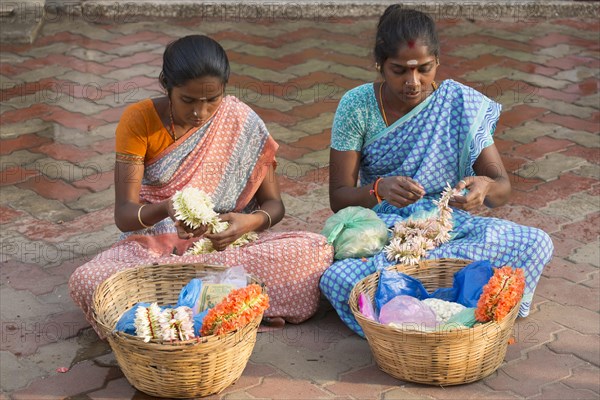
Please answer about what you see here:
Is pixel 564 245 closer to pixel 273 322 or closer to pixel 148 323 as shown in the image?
pixel 273 322

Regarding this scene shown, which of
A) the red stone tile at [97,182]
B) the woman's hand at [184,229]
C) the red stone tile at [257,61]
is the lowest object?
the red stone tile at [97,182]

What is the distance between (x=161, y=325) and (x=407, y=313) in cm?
96

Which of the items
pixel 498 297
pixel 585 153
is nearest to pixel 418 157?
pixel 498 297

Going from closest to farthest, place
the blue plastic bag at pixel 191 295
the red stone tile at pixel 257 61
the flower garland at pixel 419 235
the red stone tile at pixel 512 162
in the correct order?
the blue plastic bag at pixel 191 295
the flower garland at pixel 419 235
the red stone tile at pixel 512 162
the red stone tile at pixel 257 61

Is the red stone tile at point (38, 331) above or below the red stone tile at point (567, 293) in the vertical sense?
below

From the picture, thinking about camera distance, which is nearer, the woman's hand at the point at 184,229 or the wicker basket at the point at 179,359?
the wicker basket at the point at 179,359

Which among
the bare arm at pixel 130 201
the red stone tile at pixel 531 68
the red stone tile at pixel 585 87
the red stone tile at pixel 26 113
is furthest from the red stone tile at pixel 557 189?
the red stone tile at pixel 26 113

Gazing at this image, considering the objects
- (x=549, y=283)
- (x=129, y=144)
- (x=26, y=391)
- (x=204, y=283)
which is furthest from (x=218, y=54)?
(x=549, y=283)

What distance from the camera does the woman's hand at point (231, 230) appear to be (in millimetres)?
4035

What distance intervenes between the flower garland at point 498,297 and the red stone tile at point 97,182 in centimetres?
281

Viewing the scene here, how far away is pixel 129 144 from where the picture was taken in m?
4.16

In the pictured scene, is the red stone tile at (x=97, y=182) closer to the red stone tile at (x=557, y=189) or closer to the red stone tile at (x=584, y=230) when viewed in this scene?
the red stone tile at (x=557, y=189)

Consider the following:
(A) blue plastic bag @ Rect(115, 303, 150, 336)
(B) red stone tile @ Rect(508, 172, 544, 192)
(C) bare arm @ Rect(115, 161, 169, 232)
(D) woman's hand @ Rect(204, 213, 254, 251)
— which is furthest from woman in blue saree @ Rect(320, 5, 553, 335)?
(B) red stone tile @ Rect(508, 172, 544, 192)

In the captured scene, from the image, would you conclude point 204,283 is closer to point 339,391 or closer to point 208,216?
point 208,216
